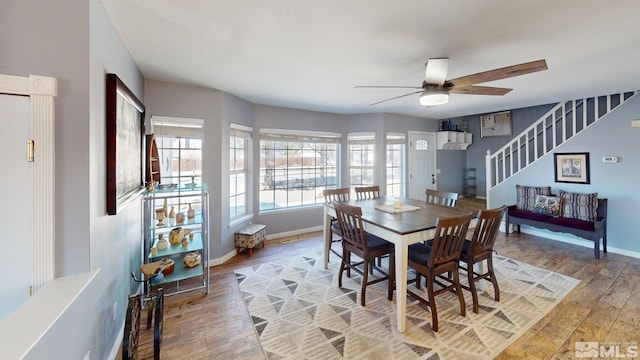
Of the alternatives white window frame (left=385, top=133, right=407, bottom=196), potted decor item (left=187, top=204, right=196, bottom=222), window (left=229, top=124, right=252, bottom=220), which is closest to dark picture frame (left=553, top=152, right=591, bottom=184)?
white window frame (left=385, top=133, right=407, bottom=196)

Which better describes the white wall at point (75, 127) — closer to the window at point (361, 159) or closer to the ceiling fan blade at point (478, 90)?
the ceiling fan blade at point (478, 90)

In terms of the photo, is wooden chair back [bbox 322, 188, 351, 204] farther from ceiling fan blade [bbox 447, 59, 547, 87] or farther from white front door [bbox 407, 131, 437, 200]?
white front door [bbox 407, 131, 437, 200]

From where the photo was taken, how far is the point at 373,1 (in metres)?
1.56

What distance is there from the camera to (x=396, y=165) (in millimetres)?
5547

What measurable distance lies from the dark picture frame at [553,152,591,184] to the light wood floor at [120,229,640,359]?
4.33 feet

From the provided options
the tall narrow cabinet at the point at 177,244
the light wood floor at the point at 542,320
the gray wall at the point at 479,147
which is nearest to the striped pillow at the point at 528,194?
the light wood floor at the point at 542,320

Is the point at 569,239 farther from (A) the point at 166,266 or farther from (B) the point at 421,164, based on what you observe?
(A) the point at 166,266

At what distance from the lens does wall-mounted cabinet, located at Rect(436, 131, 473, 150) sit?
19.8 ft

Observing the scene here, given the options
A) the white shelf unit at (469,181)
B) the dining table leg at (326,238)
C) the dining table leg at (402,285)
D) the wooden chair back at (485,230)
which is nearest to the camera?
the dining table leg at (402,285)

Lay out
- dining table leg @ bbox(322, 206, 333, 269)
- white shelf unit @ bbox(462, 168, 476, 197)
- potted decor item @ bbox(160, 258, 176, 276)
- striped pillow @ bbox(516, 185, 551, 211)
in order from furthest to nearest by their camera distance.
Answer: white shelf unit @ bbox(462, 168, 476, 197) → striped pillow @ bbox(516, 185, 551, 211) → dining table leg @ bbox(322, 206, 333, 269) → potted decor item @ bbox(160, 258, 176, 276)

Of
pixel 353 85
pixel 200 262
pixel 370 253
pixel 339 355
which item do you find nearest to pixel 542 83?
pixel 353 85

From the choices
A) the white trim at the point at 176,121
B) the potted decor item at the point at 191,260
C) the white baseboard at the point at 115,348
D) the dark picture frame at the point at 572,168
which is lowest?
the white baseboard at the point at 115,348

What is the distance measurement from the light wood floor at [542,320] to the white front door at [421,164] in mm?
2521

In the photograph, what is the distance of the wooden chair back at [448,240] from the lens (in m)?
2.05
